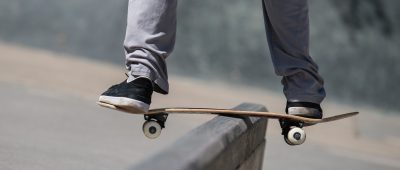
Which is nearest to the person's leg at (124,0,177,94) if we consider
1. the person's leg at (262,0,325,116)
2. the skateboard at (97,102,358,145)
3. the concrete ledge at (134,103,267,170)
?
the skateboard at (97,102,358,145)

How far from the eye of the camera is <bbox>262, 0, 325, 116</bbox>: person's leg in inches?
110

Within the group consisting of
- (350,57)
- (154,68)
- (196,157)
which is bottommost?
(196,157)

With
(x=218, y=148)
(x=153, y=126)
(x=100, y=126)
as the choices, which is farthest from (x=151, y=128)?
(x=100, y=126)

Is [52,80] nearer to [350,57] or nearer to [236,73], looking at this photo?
[236,73]

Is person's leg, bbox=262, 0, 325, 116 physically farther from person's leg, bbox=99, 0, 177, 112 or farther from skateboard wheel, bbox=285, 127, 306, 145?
person's leg, bbox=99, 0, 177, 112

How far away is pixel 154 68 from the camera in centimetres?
251

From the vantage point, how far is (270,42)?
2893mm

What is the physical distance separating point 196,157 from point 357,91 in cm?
821

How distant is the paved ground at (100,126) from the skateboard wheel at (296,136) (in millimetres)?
639

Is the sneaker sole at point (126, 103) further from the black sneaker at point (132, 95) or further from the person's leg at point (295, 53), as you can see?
the person's leg at point (295, 53)

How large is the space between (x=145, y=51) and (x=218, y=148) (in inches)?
29.4

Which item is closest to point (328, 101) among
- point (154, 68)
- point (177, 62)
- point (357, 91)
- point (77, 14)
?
point (357, 91)

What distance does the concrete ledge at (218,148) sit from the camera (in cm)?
144

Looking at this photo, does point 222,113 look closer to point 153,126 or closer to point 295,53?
point 153,126
